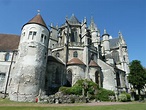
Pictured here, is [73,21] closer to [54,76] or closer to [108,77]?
[108,77]

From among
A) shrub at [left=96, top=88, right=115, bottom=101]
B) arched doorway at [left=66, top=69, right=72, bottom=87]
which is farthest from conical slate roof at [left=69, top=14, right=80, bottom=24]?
shrub at [left=96, top=88, right=115, bottom=101]

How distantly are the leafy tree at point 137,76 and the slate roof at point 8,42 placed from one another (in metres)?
27.5

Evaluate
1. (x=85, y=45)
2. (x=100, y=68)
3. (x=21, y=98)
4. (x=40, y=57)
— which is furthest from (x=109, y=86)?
(x=21, y=98)

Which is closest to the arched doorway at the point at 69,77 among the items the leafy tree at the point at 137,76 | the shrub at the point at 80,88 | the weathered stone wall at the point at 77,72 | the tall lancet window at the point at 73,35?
the weathered stone wall at the point at 77,72

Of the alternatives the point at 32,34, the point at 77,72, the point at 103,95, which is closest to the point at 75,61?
the point at 77,72

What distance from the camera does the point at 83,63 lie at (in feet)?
92.4

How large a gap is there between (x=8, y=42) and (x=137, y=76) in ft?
101

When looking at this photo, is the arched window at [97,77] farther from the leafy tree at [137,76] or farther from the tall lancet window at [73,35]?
the tall lancet window at [73,35]

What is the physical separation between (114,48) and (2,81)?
40.6 m

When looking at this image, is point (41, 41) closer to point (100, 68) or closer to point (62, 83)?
point (62, 83)

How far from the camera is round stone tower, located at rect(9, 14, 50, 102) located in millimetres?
18953

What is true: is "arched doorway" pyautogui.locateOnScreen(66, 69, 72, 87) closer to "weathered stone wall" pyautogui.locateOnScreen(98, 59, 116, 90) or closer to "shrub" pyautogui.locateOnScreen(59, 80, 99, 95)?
"shrub" pyautogui.locateOnScreen(59, 80, 99, 95)

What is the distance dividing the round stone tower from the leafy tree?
20.0 metres

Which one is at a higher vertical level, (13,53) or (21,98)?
(13,53)
